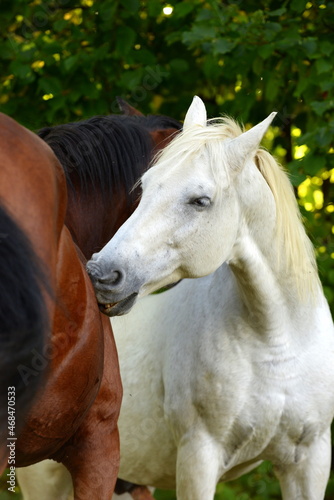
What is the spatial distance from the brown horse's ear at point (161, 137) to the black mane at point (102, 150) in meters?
0.02

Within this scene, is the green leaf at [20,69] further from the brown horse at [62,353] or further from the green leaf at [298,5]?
the brown horse at [62,353]

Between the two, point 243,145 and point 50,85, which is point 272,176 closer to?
point 243,145

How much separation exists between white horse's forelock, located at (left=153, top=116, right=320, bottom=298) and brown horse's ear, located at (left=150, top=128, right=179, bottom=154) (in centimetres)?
13

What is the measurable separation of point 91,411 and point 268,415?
67cm

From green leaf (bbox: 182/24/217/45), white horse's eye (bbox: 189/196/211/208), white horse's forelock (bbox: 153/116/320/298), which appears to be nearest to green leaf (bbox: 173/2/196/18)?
green leaf (bbox: 182/24/217/45)

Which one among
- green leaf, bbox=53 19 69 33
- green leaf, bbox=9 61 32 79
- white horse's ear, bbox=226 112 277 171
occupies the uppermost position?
white horse's ear, bbox=226 112 277 171

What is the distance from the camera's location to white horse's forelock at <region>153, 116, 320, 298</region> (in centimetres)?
249

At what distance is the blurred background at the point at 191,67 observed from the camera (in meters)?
3.95

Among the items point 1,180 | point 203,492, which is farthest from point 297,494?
point 1,180

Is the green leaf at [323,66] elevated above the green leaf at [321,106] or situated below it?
above

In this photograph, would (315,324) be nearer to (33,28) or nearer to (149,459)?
(149,459)

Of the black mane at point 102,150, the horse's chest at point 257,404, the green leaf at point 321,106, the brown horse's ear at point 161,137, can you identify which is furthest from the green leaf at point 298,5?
the horse's chest at point 257,404

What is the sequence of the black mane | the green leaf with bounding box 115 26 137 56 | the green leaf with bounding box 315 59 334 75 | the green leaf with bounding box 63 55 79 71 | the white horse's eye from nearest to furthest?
the white horse's eye, the black mane, the green leaf with bounding box 315 59 334 75, the green leaf with bounding box 63 55 79 71, the green leaf with bounding box 115 26 137 56

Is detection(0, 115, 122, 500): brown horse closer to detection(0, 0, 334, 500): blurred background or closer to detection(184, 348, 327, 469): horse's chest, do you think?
detection(184, 348, 327, 469): horse's chest
